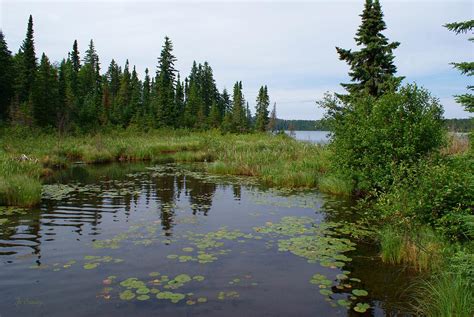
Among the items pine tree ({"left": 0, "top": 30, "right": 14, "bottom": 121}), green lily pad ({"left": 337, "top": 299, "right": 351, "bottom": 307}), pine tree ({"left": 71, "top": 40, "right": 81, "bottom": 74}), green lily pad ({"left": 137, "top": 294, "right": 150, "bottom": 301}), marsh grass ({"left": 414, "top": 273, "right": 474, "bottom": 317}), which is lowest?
green lily pad ({"left": 337, "top": 299, "right": 351, "bottom": 307})

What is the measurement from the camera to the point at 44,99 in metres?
47.1

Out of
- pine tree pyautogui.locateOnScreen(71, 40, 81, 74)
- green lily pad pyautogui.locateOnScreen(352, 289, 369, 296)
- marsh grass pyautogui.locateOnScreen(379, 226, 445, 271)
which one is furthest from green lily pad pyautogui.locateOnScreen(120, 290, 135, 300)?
pine tree pyautogui.locateOnScreen(71, 40, 81, 74)

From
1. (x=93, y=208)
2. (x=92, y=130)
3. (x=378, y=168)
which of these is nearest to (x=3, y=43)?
(x=92, y=130)

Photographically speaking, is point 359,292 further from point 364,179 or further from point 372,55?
point 372,55

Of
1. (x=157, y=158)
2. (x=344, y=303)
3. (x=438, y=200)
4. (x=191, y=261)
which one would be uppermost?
(x=438, y=200)

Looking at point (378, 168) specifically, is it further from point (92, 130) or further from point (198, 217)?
point (92, 130)

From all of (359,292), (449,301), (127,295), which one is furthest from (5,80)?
(449,301)

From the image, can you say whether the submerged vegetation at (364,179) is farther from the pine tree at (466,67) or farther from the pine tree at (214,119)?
the pine tree at (214,119)

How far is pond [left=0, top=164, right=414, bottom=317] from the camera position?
241 inches

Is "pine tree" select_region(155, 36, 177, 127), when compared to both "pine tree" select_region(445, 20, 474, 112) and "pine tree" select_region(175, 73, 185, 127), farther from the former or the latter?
"pine tree" select_region(445, 20, 474, 112)

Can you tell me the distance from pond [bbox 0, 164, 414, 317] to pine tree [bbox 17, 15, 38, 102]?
1600 inches

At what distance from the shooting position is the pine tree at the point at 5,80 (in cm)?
4491

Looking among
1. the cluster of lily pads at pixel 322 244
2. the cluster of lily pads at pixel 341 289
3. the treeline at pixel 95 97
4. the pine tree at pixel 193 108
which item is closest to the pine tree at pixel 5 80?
the treeline at pixel 95 97

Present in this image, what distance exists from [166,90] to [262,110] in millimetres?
21339
